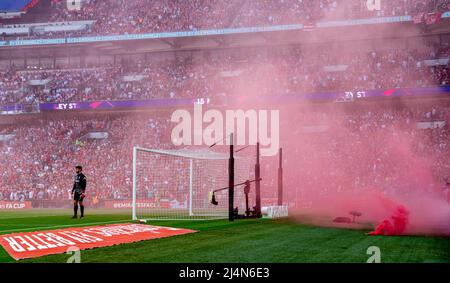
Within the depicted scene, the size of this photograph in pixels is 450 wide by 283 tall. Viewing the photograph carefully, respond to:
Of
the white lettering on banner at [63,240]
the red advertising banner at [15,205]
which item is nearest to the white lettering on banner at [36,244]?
the white lettering on banner at [63,240]

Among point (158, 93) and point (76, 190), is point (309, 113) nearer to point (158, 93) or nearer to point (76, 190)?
point (158, 93)

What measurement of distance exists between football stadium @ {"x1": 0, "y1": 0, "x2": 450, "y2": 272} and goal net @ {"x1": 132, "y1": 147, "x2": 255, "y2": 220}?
88mm

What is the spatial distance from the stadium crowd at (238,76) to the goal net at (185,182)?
11862 millimetres

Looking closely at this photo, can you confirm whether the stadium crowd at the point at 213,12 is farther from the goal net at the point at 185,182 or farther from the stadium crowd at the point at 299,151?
the goal net at the point at 185,182

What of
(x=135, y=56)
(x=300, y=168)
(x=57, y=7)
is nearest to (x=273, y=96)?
(x=300, y=168)

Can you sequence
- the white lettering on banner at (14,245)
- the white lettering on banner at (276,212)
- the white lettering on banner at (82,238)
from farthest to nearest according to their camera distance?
the white lettering on banner at (276,212) < the white lettering on banner at (82,238) < the white lettering on banner at (14,245)

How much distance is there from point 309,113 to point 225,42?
814 centimetres

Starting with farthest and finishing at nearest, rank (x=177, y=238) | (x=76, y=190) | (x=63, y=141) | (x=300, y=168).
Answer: (x=63, y=141), (x=300, y=168), (x=76, y=190), (x=177, y=238)

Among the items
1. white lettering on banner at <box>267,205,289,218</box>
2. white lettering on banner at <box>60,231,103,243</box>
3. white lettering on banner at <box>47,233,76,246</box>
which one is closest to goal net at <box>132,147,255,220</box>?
white lettering on banner at <box>267,205,289,218</box>

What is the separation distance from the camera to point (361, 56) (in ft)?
119

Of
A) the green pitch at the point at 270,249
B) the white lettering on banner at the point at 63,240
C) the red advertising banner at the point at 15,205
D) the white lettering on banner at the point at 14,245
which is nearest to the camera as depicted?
the green pitch at the point at 270,249

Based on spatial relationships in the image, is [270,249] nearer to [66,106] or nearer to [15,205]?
[15,205]

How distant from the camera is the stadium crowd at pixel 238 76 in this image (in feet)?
115

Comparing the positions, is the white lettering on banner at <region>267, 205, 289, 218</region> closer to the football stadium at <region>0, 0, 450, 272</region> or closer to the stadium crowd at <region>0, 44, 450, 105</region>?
the football stadium at <region>0, 0, 450, 272</region>
